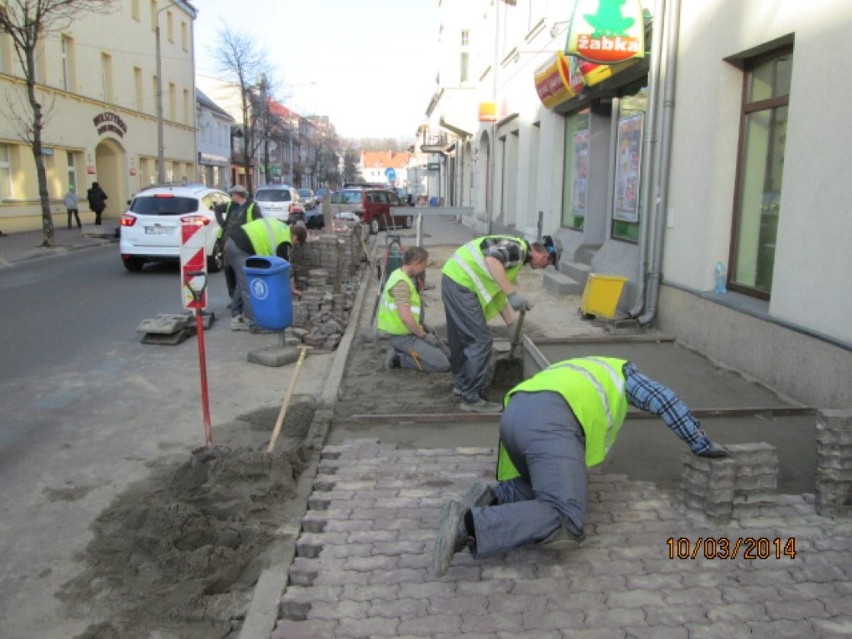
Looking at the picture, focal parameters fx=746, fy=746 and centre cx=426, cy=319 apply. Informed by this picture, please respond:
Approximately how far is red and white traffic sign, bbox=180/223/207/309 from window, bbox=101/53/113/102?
28.5m

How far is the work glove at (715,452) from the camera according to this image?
3.67 m

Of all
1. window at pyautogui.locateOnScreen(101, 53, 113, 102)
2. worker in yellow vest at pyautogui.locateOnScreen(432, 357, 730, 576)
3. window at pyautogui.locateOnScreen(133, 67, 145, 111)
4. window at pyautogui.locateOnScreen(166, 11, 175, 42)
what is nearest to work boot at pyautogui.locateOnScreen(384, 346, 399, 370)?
worker in yellow vest at pyautogui.locateOnScreen(432, 357, 730, 576)

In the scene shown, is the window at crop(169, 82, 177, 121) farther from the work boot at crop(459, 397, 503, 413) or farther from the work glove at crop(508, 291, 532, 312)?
the work glove at crop(508, 291, 532, 312)

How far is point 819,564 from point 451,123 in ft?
82.4

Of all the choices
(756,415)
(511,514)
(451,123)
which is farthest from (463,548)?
(451,123)

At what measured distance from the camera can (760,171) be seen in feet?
23.0

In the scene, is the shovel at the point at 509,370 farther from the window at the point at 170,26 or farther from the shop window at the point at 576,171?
the window at the point at 170,26

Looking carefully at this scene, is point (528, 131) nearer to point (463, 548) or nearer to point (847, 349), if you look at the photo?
point (847, 349)

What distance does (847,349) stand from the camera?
5.17 meters

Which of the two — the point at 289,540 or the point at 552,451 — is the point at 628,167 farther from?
the point at 289,540

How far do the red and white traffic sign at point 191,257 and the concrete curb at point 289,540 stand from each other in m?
1.28

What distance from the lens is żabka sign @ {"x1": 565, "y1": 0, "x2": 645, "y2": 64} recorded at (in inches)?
333

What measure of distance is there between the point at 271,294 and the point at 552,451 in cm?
517

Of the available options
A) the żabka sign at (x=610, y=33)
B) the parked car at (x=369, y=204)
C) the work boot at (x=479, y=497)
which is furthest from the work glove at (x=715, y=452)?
the parked car at (x=369, y=204)
